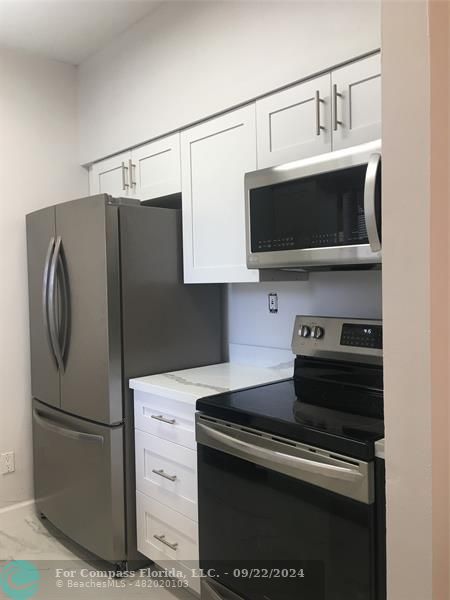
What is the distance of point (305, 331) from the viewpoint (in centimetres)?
200

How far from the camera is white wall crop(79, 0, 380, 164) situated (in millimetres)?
1736

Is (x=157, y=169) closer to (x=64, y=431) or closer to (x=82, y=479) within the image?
(x=64, y=431)

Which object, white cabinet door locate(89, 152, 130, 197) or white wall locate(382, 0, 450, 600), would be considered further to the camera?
white cabinet door locate(89, 152, 130, 197)

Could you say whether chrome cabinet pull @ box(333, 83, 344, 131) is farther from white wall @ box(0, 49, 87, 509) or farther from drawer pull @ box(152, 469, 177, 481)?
white wall @ box(0, 49, 87, 509)

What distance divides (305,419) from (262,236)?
0.70m

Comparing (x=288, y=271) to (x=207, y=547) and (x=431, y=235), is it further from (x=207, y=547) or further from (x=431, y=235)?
(x=431, y=235)

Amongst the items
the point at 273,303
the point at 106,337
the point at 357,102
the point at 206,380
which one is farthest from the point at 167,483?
the point at 357,102

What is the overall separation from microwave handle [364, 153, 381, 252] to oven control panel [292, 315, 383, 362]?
1.34 ft

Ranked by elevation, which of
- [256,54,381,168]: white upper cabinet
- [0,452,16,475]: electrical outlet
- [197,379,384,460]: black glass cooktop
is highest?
[256,54,381,168]: white upper cabinet

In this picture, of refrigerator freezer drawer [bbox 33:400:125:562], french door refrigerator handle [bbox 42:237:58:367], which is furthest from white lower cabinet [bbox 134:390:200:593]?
french door refrigerator handle [bbox 42:237:58:367]

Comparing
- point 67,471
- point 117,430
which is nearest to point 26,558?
point 67,471

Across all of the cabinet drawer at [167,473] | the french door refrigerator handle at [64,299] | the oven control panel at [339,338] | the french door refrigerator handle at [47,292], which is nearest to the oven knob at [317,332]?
the oven control panel at [339,338]

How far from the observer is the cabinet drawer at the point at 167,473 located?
6.46 feet

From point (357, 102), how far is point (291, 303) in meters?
0.93
